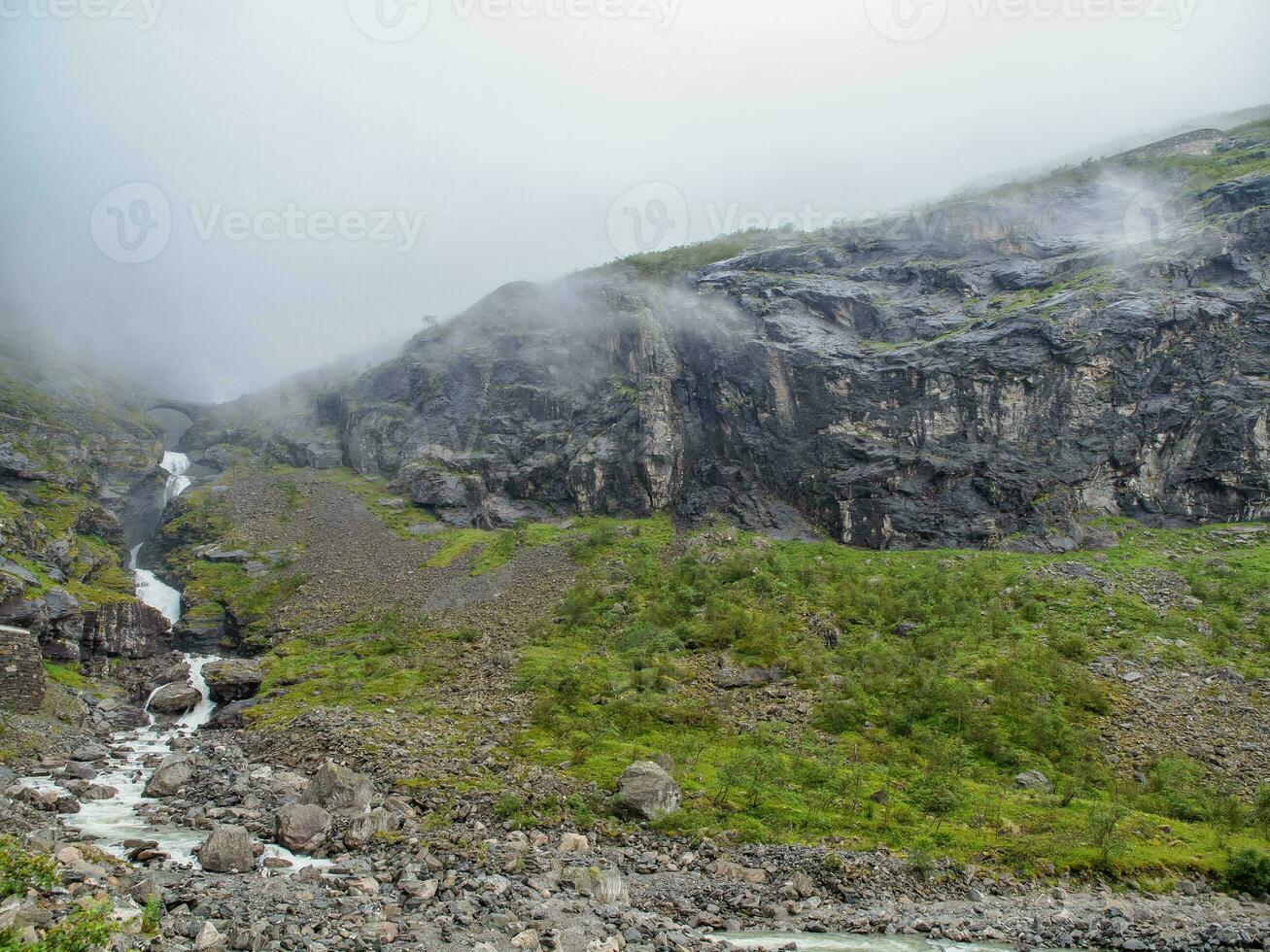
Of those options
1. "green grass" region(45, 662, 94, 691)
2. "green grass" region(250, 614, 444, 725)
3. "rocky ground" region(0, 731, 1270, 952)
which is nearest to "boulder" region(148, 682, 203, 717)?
"green grass" region(45, 662, 94, 691)

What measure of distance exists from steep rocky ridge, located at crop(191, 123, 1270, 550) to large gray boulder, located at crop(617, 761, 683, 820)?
1662 inches

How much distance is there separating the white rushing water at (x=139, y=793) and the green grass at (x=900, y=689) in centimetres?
1228

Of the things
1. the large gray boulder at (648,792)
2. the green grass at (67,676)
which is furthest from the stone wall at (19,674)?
the large gray boulder at (648,792)

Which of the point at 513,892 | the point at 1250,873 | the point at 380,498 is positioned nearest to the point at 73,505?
the point at 380,498

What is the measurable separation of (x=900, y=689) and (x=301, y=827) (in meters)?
28.4

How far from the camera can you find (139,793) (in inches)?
989

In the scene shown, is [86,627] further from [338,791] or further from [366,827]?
[366,827]

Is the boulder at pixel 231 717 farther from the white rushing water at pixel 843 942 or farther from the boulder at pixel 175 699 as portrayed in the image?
the white rushing water at pixel 843 942

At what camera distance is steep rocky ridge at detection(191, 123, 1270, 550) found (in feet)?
194

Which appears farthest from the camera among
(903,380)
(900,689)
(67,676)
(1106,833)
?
(903,380)

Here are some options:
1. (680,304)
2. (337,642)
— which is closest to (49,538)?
(337,642)

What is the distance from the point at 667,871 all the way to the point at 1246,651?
35694 millimetres

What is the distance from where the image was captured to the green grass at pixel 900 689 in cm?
2438

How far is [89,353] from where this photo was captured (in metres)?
128
